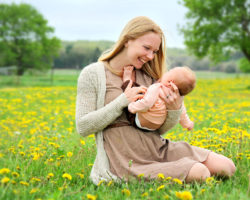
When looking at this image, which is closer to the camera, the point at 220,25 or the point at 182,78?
the point at 182,78

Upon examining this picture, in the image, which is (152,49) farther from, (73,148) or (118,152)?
(73,148)

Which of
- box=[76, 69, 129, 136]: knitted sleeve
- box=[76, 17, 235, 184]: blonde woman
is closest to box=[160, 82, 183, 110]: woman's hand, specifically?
box=[76, 17, 235, 184]: blonde woman

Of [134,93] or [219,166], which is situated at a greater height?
[134,93]

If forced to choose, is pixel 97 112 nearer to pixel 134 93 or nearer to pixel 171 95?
pixel 134 93

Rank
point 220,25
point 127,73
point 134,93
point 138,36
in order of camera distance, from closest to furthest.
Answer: point 134,93 → point 138,36 → point 127,73 → point 220,25

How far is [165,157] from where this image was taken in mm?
2830

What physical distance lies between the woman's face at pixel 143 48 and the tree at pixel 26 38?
3680 cm

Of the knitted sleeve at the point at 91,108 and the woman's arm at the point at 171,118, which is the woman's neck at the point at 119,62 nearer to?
the knitted sleeve at the point at 91,108

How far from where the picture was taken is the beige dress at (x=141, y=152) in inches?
101

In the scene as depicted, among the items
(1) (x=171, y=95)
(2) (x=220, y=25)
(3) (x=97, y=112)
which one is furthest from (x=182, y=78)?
(2) (x=220, y=25)

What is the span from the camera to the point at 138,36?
2691mm

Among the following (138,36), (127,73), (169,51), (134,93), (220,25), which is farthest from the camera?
(169,51)

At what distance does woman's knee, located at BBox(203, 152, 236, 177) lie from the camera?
8.94 ft

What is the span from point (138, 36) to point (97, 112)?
76 centimetres
